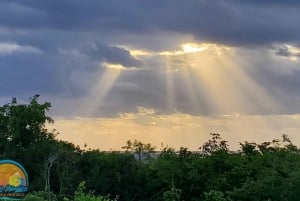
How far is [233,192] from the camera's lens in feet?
101

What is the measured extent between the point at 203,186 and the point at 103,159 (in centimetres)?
498

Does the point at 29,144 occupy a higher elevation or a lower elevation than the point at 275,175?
higher

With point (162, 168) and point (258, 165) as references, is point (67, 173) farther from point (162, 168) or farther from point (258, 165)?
point (258, 165)

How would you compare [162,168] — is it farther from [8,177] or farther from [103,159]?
[8,177]

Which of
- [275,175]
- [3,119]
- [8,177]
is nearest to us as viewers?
[8,177]

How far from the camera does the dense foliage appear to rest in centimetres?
3134

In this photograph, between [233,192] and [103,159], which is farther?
[103,159]

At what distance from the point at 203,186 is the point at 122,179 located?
384 cm

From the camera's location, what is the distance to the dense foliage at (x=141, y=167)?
31.3 m

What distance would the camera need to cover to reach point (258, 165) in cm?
3186

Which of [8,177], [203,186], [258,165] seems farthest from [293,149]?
[8,177]

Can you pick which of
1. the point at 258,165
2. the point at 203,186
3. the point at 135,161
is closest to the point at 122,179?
the point at 135,161

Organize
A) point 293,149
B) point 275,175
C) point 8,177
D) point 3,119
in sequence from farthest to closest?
1. point 3,119
2. point 293,149
3. point 275,175
4. point 8,177

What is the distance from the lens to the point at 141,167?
35.1m
